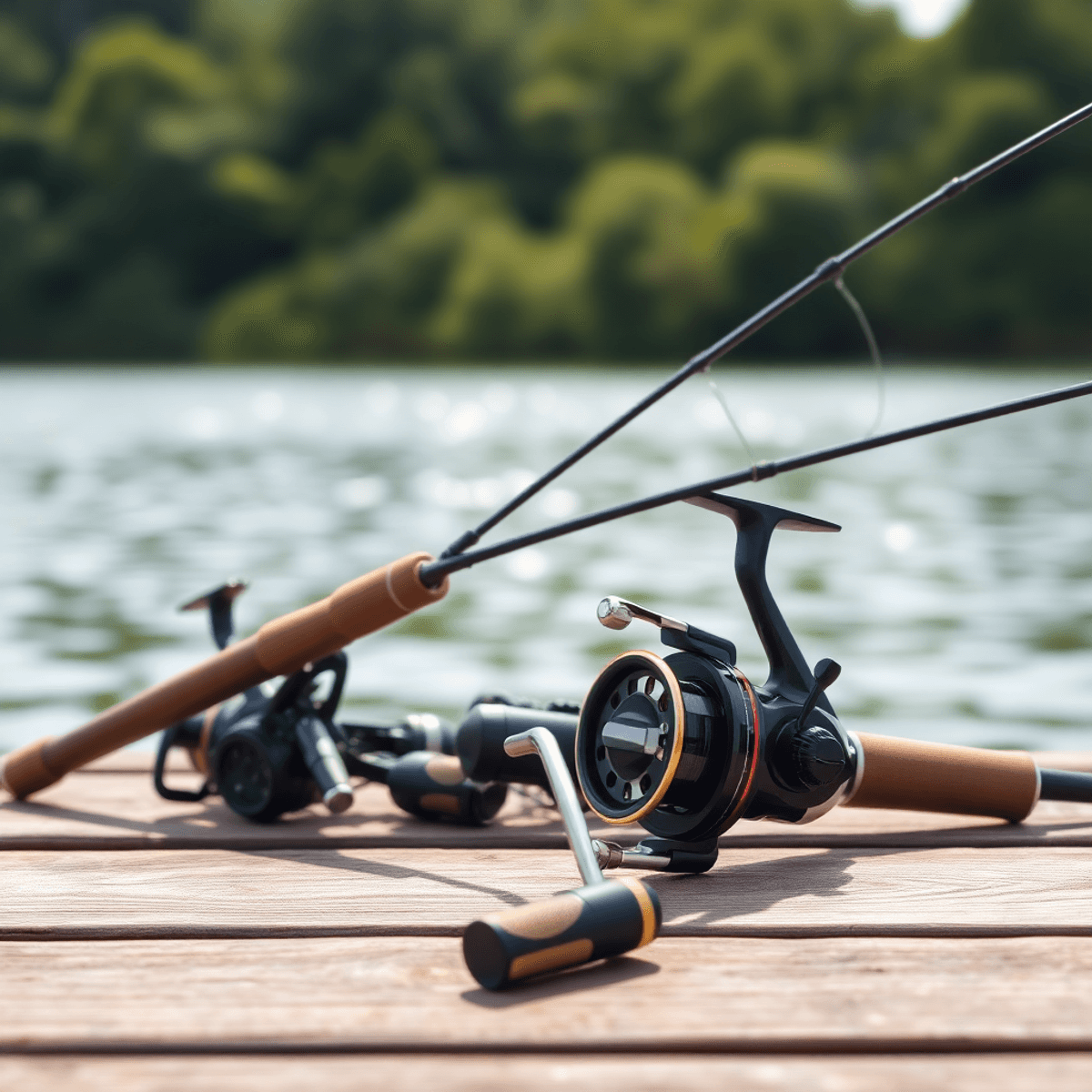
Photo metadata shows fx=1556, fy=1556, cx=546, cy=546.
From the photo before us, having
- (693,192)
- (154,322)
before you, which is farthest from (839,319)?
(154,322)

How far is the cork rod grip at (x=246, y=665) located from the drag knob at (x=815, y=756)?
1.99 ft

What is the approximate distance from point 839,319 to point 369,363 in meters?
19.6

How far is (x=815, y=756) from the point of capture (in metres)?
2.12

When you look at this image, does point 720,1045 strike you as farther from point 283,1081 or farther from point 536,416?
point 536,416

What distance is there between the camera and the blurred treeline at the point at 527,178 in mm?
58656

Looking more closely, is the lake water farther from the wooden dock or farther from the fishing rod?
the wooden dock

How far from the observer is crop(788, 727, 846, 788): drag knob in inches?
83.7

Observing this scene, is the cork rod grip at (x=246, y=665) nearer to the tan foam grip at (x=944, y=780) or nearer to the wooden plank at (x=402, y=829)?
the wooden plank at (x=402, y=829)

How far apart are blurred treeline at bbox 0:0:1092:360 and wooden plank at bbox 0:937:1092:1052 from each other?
173 feet

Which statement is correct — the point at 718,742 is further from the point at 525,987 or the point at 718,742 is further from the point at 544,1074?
the point at 544,1074

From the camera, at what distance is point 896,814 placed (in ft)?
8.79

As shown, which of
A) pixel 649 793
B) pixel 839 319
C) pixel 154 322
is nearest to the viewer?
pixel 649 793

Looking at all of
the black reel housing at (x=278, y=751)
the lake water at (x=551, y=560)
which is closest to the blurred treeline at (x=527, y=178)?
the lake water at (x=551, y=560)

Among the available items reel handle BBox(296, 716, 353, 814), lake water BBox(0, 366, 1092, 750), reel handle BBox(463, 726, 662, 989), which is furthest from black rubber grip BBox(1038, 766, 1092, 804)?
lake water BBox(0, 366, 1092, 750)
